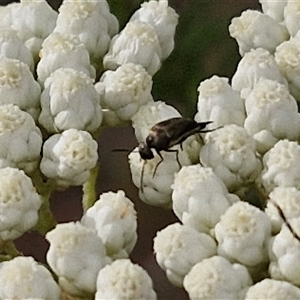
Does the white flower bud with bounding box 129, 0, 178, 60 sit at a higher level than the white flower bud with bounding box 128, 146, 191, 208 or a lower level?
higher

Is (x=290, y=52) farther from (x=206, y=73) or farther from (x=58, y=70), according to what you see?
(x=206, y=73)

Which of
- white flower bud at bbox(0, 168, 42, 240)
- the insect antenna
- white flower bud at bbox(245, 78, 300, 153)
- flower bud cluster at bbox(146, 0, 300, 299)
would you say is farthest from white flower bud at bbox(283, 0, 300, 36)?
white flower bud at bbox(0, 168, 42, 240)

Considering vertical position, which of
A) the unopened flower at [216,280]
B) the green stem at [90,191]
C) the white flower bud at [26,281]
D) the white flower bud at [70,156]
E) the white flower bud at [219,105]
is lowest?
the green stem at [90,191]

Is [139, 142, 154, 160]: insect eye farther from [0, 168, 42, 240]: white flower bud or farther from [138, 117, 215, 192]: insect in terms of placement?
[0, 168, 42, 240]: white flower bud

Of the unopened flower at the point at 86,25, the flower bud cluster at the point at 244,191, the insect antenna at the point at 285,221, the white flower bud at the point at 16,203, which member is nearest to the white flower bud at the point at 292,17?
the flower bud cluster at the point at 244,191

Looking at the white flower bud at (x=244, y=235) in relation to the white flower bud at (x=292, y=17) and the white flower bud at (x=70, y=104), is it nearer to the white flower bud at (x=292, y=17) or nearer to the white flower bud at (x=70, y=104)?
the white flower bud at (x=70, y=104)

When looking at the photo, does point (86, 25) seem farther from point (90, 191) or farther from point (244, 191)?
point (244, 191)
